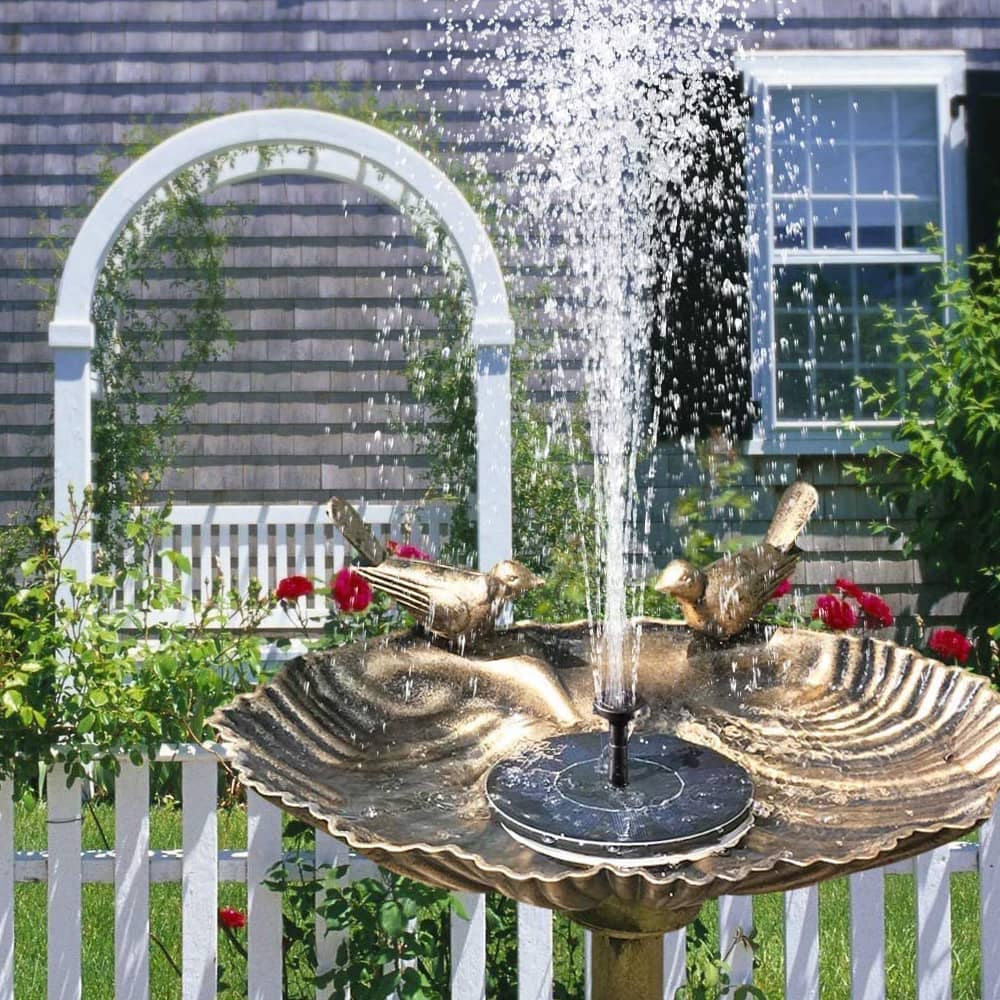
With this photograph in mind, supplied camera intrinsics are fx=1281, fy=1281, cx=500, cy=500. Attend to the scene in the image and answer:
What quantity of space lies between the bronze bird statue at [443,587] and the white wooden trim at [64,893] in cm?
70

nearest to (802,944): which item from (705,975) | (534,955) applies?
(705,975)

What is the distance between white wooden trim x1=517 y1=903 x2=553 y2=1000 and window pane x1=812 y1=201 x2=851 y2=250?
4947 millimetres

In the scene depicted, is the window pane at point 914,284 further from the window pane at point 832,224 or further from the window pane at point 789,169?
the window pane at point 789,169

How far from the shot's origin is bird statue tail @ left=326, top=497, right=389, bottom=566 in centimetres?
203

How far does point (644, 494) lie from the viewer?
6.36 metres

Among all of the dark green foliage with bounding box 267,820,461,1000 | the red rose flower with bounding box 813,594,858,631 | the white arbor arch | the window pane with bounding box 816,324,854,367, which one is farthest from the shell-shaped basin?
the window pane with bounding box 816,324,854,367

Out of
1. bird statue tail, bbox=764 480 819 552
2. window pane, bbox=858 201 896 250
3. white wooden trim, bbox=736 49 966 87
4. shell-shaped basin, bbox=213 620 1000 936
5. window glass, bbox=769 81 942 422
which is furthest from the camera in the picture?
window pane, bbox=858 201 896 250

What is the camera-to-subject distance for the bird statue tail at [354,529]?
2025mm

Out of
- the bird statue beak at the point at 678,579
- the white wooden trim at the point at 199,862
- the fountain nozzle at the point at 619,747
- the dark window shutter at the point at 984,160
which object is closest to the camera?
the fountain nozzle at the point at 619,747

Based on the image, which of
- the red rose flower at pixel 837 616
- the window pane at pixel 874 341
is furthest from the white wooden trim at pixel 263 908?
the window pane at pixel 874 341

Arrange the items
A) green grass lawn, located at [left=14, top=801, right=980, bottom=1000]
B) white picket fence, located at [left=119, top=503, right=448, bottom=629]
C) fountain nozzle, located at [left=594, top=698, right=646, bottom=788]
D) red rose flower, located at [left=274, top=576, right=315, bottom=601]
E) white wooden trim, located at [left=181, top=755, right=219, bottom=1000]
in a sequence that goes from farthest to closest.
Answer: white picket fence, located at [left=119, top=503, right=448, bottom=629] → red rose flower, located at [left=274, top=576, right=315, bottom=601] → green grass lawn, located at [left=14, top=801, right=980, bottom=1000] → white wooden trim, located at [left=181, top=755, right=219, bottom=1000] → fountain nozzle, located at [left=594, top=698, right=646, bottom=788]

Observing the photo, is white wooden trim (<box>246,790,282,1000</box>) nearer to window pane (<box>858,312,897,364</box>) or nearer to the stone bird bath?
the stone bird bath

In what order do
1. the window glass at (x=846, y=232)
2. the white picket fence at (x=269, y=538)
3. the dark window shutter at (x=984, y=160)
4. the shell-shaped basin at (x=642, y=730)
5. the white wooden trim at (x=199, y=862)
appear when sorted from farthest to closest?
the window glass at (x=846, y=232)
the dark window shutter at (x=984, y=160)
the white picket fence at (x=269, y=538)
the white wooden trim at (x=199, y=862)
the shell-shaped basin at (x=642, y=730)

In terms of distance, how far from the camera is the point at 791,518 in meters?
2.16
